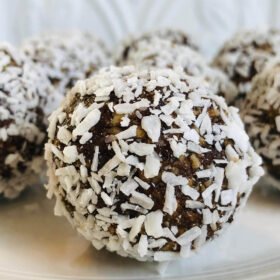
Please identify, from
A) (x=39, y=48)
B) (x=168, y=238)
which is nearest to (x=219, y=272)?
(x=168, y=238)

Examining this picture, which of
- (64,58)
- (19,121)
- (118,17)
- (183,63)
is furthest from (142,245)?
(118,17)

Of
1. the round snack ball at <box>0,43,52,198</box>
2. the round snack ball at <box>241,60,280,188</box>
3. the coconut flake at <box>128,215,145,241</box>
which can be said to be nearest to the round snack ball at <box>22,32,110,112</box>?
the round snack ball at <box>0,43,52,198</box>

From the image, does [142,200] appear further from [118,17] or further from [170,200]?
[118,17]

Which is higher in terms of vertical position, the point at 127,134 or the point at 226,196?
the point at 127,134

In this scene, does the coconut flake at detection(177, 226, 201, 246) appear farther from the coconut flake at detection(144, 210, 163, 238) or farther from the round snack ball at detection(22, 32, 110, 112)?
the round snack ball at detection(22, 32, 110, 112)

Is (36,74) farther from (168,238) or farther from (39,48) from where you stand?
(168,238)

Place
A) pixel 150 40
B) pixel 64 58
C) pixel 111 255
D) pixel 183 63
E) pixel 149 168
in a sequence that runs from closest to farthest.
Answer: pixel 149 168 → pixel 111 255 → pixel 183 63 → pixel 64 58 → pixel 150 40

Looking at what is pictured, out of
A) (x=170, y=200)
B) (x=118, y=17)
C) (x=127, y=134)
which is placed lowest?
(x=118, y=17)
